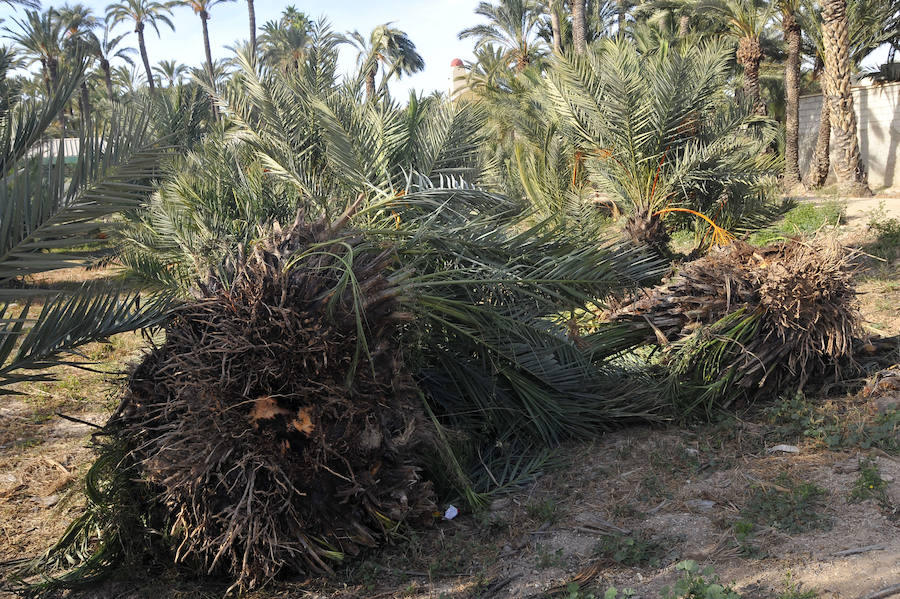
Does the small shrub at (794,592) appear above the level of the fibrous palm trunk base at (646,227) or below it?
below

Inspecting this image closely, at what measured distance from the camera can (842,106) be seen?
1606 centimetres

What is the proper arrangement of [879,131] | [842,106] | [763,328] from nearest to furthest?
[763,328] < [842,106] < [879,131]

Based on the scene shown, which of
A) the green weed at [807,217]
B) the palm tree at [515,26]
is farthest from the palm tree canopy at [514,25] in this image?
the green weed at [807,217]

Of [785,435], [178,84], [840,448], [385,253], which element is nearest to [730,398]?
[785,435]

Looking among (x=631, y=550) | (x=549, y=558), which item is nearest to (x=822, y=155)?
(x=631, y=550)

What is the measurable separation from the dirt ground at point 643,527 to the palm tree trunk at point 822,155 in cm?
1582

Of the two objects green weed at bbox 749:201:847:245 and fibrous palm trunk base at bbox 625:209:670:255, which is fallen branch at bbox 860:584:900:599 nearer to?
fibrous palm trunk base at bbox 625:209:670:255

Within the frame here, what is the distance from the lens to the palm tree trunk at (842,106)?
1549 cm

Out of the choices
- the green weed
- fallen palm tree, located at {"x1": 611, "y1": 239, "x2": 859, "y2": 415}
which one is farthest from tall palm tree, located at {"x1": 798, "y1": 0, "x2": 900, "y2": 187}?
fallen palm tree, located at {"x1": 611, "y1": 239, "x2": 859, "y2": 415}

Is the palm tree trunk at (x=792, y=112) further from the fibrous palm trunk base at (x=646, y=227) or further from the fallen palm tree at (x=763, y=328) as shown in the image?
the fallen palm tree at (x=763, y=328)

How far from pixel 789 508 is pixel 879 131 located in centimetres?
1904

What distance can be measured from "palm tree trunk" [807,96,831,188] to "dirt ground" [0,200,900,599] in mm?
15822

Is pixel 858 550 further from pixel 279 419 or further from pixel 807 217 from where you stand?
pixel 807 217

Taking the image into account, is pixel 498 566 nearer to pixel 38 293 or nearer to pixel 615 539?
pixel 615 539
